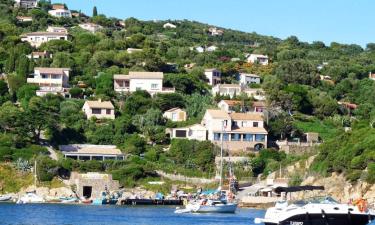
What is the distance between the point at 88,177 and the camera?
7906 cm

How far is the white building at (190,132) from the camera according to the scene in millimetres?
88688

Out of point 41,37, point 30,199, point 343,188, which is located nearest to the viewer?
point 343,188

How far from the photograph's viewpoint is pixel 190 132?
8894 cm

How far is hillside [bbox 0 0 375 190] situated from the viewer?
263ft

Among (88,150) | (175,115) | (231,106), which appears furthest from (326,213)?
(231,106)

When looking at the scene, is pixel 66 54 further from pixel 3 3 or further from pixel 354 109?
pixel 3 3

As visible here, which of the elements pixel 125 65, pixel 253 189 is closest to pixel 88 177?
pixel 253 189

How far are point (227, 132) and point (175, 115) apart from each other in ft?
21.1

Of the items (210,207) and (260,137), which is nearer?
(210,207)

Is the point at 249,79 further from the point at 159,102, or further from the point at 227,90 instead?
the point at 159,102

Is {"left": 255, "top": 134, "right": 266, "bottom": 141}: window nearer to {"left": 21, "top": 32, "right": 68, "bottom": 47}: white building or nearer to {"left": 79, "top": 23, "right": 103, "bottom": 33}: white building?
{"left": 21, "top": 32, "right": 68, "bottom": 47}: white building

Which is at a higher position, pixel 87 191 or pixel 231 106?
pixel 231 106

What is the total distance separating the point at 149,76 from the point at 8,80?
1357cm

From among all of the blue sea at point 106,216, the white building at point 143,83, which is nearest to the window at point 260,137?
the white building at point 143,83
